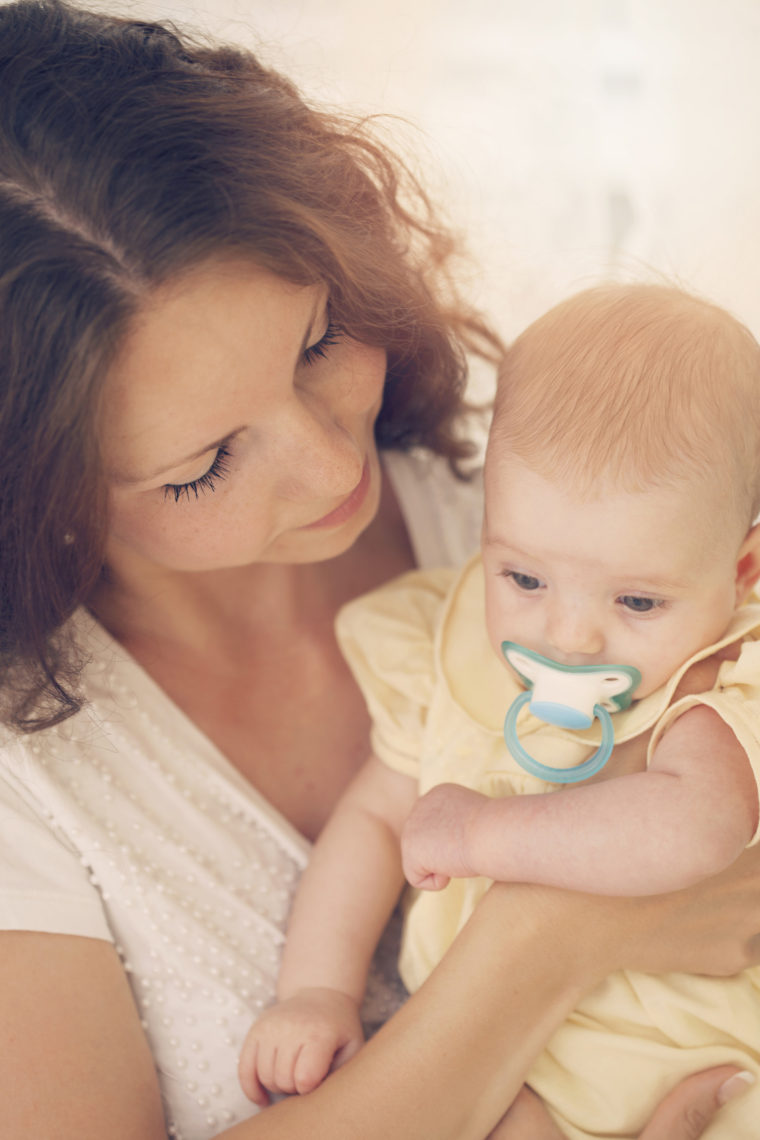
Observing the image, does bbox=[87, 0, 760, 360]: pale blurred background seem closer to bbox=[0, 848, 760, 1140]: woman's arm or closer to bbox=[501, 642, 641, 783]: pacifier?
bbox=[501, 642, 641, 783]: pacifier

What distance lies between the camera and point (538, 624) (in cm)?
116

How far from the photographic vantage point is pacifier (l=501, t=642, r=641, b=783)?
3.66 feet

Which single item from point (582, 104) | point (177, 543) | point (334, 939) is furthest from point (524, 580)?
point (582, 104)

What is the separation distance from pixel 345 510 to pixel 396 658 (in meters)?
0.25

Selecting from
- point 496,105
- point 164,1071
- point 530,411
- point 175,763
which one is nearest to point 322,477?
point 530,411

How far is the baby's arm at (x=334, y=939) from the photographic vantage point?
3.92ft

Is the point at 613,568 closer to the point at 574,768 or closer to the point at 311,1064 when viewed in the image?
the point at 574,768

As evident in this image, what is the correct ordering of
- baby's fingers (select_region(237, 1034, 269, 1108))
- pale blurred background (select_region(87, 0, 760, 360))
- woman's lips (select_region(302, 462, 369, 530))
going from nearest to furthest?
1. baby's fingers (select_region(237, 1034, 269, 1108))
2. woman's lips (select_region(302, 462, 369, 530))
3. pale blurred background (select_region(87, 0, 760, 360))

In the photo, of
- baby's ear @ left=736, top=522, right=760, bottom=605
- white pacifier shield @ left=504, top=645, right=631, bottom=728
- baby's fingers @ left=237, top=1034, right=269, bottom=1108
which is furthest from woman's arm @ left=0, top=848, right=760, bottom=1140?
baby's ear @ left=736, top=522, right=760, bottom=605

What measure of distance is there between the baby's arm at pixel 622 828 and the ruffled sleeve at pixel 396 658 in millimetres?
255

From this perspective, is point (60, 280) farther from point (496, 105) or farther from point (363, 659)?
point (496, 105)

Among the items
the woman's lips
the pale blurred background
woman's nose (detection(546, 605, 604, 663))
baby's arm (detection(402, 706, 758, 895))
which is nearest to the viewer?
baby's arm (detection(402, 706, 758, 895))

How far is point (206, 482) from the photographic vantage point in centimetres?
118

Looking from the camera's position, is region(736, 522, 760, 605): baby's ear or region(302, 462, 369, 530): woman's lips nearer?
region(736, 522, 760, 605): baby's ear
